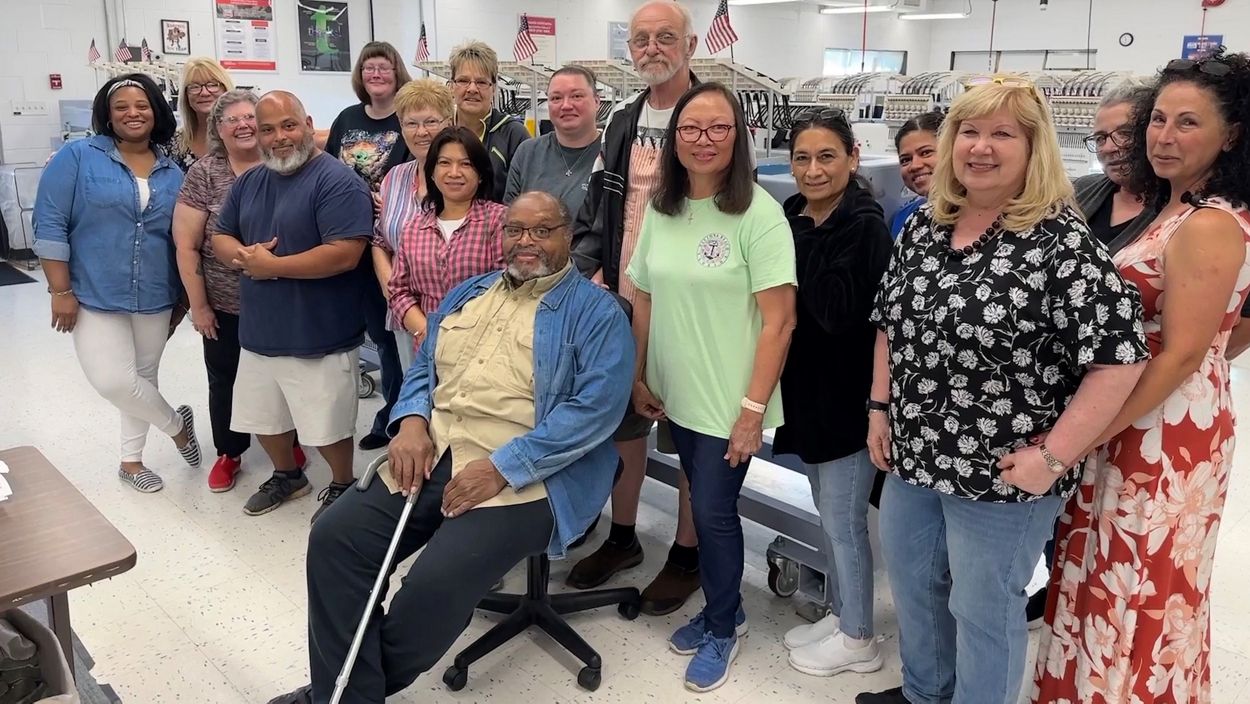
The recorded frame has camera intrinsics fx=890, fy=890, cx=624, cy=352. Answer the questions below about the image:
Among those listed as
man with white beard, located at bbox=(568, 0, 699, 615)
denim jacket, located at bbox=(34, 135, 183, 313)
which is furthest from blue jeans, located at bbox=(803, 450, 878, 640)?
denim jacket, located at bbox=(34, 135, 183, 313)

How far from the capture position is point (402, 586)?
1932mm

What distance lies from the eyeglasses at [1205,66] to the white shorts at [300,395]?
2.46m

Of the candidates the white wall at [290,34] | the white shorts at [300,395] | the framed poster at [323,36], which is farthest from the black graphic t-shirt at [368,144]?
the framed poster at [323,36]

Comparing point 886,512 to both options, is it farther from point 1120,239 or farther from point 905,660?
point 1120,239

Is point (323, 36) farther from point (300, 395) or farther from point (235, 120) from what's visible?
point (300, 395)

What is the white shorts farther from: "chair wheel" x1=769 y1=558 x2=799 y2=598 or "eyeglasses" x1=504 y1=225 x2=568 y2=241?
"chair wheel" x1=769 y1=558 x2=799 y2=598

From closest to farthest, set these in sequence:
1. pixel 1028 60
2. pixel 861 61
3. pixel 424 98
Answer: pixel 424 98 → pixel 1028 60 → pixel 861 61

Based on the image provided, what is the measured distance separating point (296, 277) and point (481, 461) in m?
1.15

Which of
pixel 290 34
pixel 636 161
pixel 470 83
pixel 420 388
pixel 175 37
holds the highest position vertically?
pixel 290 34

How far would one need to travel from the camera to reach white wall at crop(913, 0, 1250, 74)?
1212 cm

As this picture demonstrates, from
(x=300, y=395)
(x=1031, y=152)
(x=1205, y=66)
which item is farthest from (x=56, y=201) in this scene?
(x=1205, y=66)

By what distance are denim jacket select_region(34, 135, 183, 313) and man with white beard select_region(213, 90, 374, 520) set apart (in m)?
0.43

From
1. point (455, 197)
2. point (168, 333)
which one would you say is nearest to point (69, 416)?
point (168, 333)

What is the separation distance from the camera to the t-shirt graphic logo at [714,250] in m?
2.00
